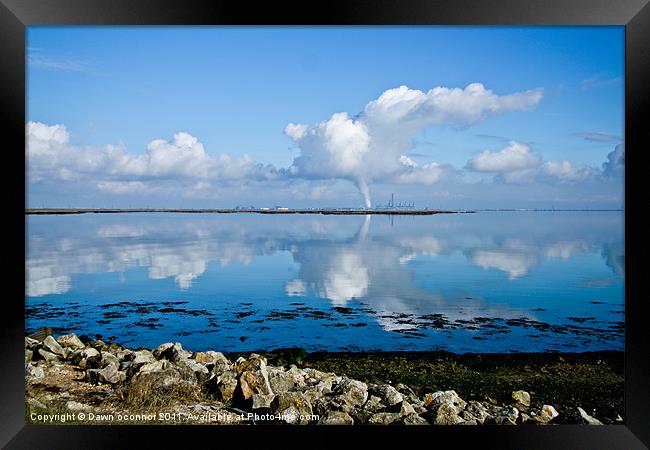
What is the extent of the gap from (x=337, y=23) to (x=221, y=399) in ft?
8.67

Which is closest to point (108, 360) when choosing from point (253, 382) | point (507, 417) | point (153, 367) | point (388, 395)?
point (153, 367)

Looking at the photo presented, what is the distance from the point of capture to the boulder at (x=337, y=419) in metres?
3.30

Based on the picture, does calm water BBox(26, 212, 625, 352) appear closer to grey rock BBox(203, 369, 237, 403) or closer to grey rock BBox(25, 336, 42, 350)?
grey rock BBox(25, 336, 42, 350)

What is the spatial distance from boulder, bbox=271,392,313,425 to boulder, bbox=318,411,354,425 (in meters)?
0.14

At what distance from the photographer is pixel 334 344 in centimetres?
584

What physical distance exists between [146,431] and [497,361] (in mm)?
3711

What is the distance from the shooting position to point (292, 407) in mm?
3391

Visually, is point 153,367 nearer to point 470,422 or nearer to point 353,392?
point 353,392

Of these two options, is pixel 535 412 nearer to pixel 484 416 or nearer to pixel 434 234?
pixel 484 416

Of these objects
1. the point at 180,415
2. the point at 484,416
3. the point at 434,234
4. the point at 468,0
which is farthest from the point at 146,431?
the point at 434,234

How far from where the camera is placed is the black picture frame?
2.82m

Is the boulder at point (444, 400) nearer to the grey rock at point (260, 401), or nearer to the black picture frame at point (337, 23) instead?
the black picture frame at point (337, 23)

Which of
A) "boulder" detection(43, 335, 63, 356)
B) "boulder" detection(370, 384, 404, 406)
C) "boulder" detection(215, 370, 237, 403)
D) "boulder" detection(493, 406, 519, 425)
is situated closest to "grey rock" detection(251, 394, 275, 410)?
"boulder" detection(215, 370, 237, 403)

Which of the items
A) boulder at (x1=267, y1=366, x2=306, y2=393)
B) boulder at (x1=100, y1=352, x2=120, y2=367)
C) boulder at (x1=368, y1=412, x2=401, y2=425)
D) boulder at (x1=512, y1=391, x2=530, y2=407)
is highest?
boulder at (x1=100, y1=352, x2=120, y2=367)
